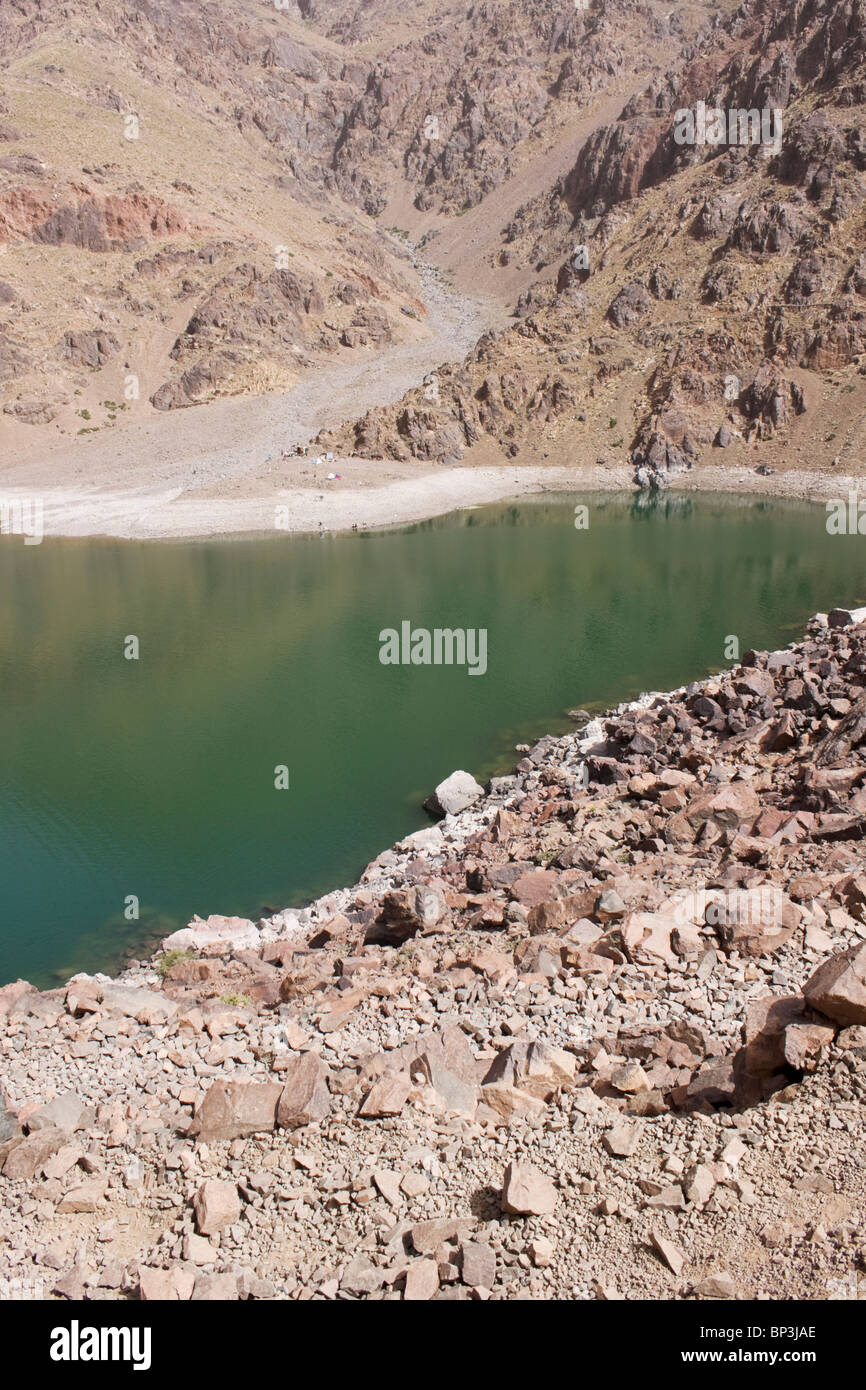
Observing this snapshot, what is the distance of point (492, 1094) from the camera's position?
7.66m

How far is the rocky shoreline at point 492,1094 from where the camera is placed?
5.90 m

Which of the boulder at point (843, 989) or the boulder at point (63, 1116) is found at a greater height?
the boulder at point (843, 989)

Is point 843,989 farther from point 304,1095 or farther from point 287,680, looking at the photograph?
point 287,680

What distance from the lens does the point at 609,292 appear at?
87.0 m

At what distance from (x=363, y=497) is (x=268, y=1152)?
59.3 meters

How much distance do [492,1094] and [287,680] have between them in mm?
23169

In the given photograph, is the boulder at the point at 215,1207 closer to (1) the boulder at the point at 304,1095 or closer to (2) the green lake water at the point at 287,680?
(1) the boulder at the point at 304,1095

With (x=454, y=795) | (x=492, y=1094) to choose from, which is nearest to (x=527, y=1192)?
(x=492, y=1094)

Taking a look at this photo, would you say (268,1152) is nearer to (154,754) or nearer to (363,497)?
(154,754)

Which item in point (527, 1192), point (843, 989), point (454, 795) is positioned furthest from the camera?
point (454, 795)

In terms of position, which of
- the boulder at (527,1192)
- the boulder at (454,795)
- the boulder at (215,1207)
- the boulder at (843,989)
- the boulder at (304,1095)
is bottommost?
the boulder at (454,795)

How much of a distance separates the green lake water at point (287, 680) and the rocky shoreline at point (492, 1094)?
4599 mm

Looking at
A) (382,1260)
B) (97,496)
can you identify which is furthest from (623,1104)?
(97,496)

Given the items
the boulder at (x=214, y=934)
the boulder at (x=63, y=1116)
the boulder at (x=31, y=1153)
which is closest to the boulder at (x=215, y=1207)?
the boulder at (x=31, y=1153)
